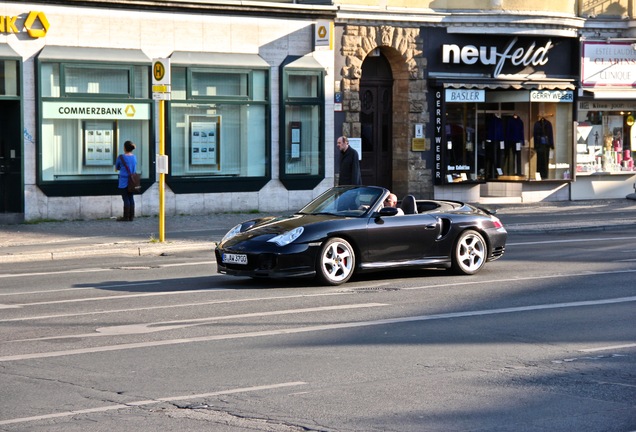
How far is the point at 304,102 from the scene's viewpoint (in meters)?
29.8

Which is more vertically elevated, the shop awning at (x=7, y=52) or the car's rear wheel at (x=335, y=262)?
the shop awning at (x=7, y=52)

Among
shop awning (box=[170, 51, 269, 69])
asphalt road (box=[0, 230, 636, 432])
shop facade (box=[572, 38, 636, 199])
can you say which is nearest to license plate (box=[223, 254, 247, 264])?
asphalt road (box=[0, 230, 636, 432])

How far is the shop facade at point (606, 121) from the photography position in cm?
3409

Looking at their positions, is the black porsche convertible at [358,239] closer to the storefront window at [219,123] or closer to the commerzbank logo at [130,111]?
the commerzbank logo at [130,111]

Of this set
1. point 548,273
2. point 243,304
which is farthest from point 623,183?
point 243,304

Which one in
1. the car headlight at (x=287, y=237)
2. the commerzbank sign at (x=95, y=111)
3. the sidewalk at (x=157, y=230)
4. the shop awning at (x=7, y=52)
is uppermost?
the shop awning at (x=7, y=52)

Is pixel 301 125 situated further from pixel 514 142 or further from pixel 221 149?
pixel 514 142

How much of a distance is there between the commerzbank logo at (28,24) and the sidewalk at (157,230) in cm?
419

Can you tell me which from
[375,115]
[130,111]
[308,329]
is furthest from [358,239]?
[375,115]

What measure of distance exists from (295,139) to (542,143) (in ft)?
27.3

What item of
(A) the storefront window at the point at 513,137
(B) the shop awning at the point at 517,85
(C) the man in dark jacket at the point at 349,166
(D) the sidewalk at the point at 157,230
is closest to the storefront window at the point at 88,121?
(D) the sidewalk at the point at 157,230

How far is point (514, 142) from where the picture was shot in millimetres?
33969

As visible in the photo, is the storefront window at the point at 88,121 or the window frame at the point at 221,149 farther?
the window frame at the point at 221,149

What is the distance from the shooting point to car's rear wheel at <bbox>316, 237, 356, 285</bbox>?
1501 centimetres
